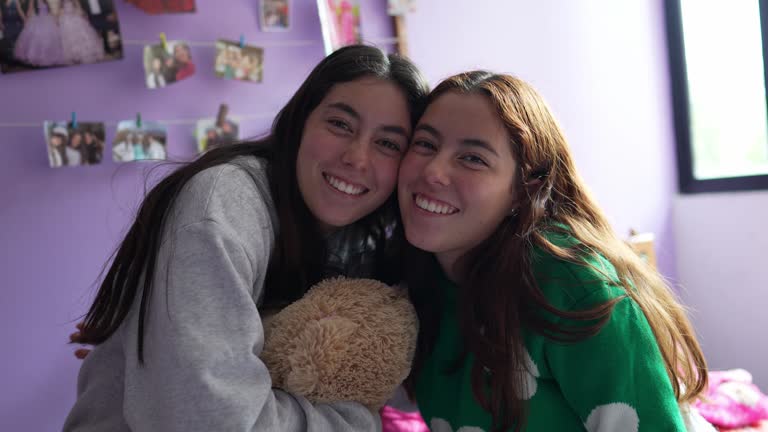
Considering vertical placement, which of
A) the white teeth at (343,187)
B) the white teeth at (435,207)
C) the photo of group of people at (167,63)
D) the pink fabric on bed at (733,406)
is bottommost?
the pink fabric on bed at (733,406)

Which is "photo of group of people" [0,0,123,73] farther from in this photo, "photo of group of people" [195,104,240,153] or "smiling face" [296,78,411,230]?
"smiling face" [296,78,411,230]

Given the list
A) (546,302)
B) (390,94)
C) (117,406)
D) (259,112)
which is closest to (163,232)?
(117,406)

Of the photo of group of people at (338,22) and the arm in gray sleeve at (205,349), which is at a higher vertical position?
the photo of group of people at (338,22)

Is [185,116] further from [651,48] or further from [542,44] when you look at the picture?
[651,48]

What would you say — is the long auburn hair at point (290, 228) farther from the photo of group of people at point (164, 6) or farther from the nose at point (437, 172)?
the photo of group of people at point (164, 6)

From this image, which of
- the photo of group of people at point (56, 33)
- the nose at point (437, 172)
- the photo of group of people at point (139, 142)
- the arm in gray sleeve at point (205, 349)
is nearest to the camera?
the arm in gray sleeve at point (205, 349)

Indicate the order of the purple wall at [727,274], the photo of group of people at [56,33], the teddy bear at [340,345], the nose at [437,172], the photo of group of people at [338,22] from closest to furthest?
the teddy bear at [340,345]
the nose at [437,172]
the photo of group of people at [56,33]
the photo of group of people at [338,22]
the purple wall at [727,274]

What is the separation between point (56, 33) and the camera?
1.45 meters

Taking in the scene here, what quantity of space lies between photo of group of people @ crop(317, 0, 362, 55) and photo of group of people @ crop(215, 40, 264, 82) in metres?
0.20

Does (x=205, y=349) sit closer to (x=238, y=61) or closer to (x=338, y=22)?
(x=238, y=61)

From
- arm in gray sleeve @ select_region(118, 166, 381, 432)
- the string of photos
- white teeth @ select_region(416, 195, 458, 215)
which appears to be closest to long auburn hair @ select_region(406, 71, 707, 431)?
white teeth @ select_region(416, 195, 458, 215)

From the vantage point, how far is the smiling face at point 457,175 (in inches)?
43.9

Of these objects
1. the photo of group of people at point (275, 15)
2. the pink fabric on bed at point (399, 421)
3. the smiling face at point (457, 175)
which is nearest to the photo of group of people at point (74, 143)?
the photo of group of people at point (275, 15)

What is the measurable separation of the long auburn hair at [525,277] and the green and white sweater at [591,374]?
19 mm
